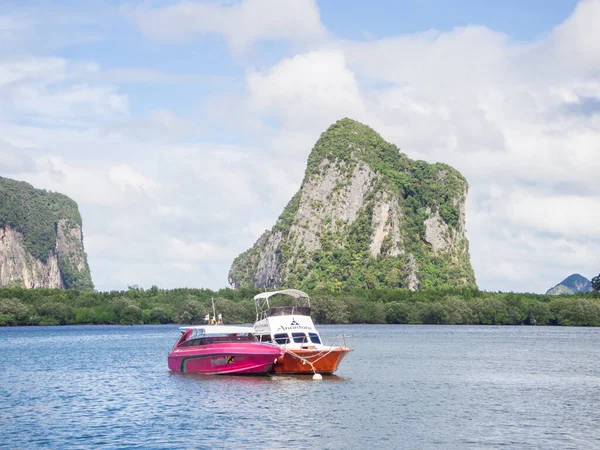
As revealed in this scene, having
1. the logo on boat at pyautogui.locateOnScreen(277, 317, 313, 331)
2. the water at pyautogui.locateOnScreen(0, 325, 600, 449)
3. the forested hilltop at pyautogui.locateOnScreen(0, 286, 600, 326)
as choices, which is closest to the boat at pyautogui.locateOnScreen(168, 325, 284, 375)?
the water at pyautogui.locateOnScreen(0, 325, 600, 449)

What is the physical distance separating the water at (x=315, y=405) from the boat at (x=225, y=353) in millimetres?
1005

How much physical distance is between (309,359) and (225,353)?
622cm

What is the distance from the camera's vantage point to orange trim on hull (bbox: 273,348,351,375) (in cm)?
6147

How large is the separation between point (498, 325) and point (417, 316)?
17.5 metres

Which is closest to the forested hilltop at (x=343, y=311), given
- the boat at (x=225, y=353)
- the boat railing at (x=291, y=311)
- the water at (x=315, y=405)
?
the water at (x=315, y=405)

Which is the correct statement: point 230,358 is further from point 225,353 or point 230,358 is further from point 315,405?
point 315,405

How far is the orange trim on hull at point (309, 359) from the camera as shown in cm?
6147

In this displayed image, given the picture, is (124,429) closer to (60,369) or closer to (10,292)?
(60,369)

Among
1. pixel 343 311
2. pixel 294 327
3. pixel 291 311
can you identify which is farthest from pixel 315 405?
pixel 343 311

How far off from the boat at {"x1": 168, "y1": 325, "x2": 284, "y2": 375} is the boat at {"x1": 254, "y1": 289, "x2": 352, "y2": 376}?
1.47m

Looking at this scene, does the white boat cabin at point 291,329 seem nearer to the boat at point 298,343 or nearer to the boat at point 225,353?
the boat at point 298,343

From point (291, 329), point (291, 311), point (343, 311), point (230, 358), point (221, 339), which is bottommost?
point (230, 358)

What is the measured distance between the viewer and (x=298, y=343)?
2515 inches

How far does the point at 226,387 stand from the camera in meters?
57.0
